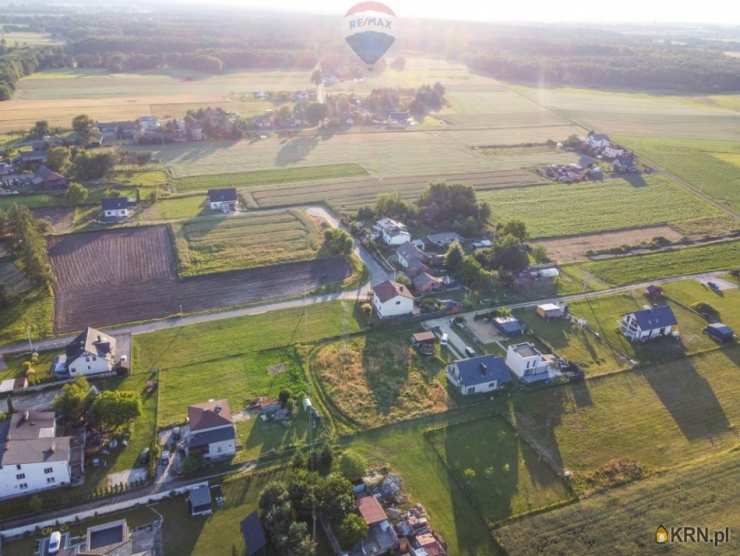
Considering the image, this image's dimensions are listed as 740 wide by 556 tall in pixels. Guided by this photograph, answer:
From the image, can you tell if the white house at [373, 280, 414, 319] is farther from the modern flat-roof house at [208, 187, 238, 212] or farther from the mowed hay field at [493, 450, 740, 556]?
the modern flat-roof house at [208, 187, 238, 212]

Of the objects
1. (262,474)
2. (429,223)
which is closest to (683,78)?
(429,223)

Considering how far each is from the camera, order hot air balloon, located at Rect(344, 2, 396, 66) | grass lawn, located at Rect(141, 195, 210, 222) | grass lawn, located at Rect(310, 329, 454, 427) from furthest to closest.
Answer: hot air balloon, located at Rect(344, 2, 396, 66) < grass lawn, located at Rect(141, 195, 210, 222) < grass lawn, located at Rect(310, 329, 454, 427)

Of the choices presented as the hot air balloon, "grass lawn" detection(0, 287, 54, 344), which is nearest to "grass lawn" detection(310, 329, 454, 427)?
"grass lawn" detection(0, 287, 54, 344)

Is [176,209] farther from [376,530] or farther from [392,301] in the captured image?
[376,530]

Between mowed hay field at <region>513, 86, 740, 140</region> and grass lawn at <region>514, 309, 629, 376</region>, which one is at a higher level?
mowed hay field at <region>513, 86, 740, 140</region>

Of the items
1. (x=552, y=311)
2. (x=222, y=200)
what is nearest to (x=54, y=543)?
(x=552, y=311)

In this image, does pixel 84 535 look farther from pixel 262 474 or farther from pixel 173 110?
pixel 173 110

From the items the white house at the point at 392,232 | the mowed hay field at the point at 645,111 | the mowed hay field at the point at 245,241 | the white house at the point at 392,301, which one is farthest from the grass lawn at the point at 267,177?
the mowed hay field at the point at 645,111
